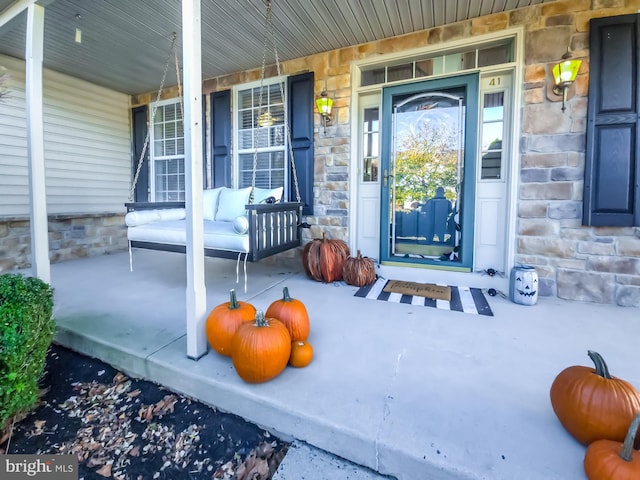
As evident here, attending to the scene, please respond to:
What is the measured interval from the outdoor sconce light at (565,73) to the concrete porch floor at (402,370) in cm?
173

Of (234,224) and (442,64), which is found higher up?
(442,64)

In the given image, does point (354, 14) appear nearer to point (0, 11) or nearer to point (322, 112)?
point (322, 112)

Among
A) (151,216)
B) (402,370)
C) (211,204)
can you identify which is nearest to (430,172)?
(402,370)

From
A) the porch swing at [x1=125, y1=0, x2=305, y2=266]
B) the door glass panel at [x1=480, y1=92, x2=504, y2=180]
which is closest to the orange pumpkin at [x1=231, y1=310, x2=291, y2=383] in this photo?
the porch swing at [x1=125, y1=0, x2=305, y2=266]

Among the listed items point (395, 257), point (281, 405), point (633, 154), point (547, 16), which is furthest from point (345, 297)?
point (547, 16)

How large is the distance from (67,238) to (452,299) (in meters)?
4.72

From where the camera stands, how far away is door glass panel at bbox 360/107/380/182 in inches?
135

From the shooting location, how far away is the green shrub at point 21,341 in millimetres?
1203

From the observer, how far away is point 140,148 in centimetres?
487

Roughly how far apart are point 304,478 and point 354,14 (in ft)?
10.8

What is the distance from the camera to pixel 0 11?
8.65 feet

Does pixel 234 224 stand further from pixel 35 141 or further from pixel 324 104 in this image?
→ pixel 324 104

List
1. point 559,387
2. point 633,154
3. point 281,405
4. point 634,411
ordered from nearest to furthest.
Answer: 1. point 634,411
2. point 559,387
3. point 281,405
4. point 633,154

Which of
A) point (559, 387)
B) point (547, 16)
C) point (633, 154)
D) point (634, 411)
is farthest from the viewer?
point (547, 16)
